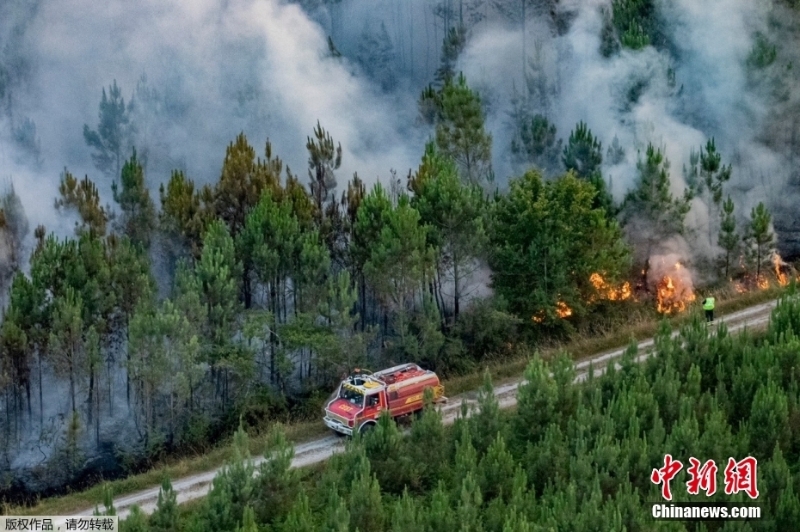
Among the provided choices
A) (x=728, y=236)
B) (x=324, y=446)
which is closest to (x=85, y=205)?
(x=324, y=446)

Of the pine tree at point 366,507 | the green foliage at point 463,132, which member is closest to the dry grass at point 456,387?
the pine tree at point 366,507

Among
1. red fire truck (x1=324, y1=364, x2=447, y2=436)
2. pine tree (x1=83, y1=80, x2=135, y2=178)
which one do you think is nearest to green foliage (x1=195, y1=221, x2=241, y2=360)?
red fire truck (x1=324, y1=364, x2=447, y2=436)

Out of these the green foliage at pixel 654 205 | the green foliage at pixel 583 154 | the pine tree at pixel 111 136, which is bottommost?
the green foliage at pixel 654 205

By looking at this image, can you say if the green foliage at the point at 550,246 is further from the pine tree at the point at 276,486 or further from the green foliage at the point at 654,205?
Answer: the pine tree at the point at 276,486

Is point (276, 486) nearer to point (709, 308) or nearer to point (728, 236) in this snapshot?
point (709, 308)

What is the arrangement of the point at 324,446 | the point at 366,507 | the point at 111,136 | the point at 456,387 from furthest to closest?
the point at 111,136, the point at 456,387, the point at 324,446, the point at 366,507

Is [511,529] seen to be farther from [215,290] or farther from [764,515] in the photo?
[215,290]
